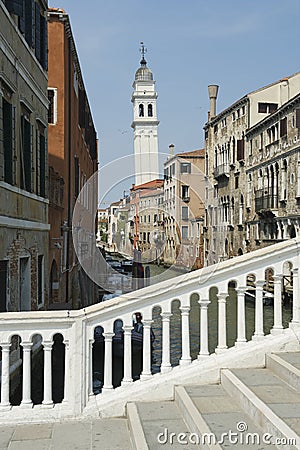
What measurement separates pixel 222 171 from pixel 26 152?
90.3 ft

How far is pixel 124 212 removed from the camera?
17.5ft

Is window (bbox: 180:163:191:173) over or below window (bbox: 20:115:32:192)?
below

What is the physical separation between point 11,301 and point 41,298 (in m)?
2.40

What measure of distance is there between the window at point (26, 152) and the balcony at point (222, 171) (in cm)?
2643

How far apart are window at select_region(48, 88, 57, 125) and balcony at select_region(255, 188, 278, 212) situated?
644 inches

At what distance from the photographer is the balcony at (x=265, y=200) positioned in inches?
1049

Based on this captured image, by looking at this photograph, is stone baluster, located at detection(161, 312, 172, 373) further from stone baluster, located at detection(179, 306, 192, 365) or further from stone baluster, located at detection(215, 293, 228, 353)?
stone baluster, located at detection(215, 293, 228, 353)

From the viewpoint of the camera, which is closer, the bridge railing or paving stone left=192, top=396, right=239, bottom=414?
paving stone left=192, top=396, right=239, bottom=414

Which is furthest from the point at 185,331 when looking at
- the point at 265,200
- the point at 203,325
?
the point at 265,200

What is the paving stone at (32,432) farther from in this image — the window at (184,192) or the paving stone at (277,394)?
the window at (184,192)

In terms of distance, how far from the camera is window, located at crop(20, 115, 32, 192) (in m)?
8.18

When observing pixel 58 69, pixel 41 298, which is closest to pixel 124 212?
pixel 41 298

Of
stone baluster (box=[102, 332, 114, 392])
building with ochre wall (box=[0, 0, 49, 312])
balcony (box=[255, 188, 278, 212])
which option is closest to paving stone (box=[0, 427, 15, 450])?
stone baluster (box=[102, 332, 114, 392])

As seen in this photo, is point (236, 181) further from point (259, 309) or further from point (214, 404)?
point (214, 404)
